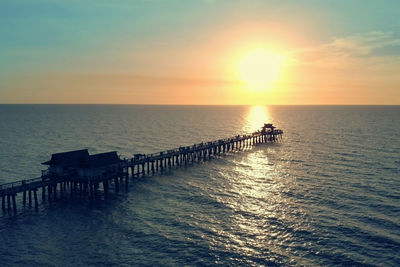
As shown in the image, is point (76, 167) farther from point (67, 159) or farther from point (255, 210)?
point (255, 210)

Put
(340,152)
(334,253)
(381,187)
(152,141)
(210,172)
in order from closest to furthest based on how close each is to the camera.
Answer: (334,253), (381,187), (210,172), (340,152), (152,141)

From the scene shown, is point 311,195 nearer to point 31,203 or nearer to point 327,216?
point 327,216

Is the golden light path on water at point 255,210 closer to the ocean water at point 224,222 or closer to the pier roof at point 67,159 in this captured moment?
the ocean water at point 224,222

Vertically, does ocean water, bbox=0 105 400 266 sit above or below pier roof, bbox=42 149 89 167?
below

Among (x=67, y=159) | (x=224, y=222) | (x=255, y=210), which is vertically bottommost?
(x=224, y=222)

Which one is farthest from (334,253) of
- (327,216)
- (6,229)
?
(6,229)

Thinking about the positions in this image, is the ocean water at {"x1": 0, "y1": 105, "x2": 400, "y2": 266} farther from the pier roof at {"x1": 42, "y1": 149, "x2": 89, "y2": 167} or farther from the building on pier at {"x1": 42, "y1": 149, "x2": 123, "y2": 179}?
the pier roof at {"x1": 42, "y1": 149, "x2": 89, "y2": 167}

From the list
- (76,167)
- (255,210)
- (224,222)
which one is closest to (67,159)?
(76,167)

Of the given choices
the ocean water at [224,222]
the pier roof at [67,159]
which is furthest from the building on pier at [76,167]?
the ocean water at [224,222]

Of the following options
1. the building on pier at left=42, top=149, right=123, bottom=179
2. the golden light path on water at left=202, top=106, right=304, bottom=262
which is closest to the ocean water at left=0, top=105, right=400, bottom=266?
the golden light path on water at left=202, top=106, right=304, bottom=262

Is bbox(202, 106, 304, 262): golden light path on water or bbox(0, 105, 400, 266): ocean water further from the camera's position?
bbox(202, 106, 304, 262): golden light path on water

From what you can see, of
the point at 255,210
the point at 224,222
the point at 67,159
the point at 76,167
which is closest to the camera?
the point at 224,222
